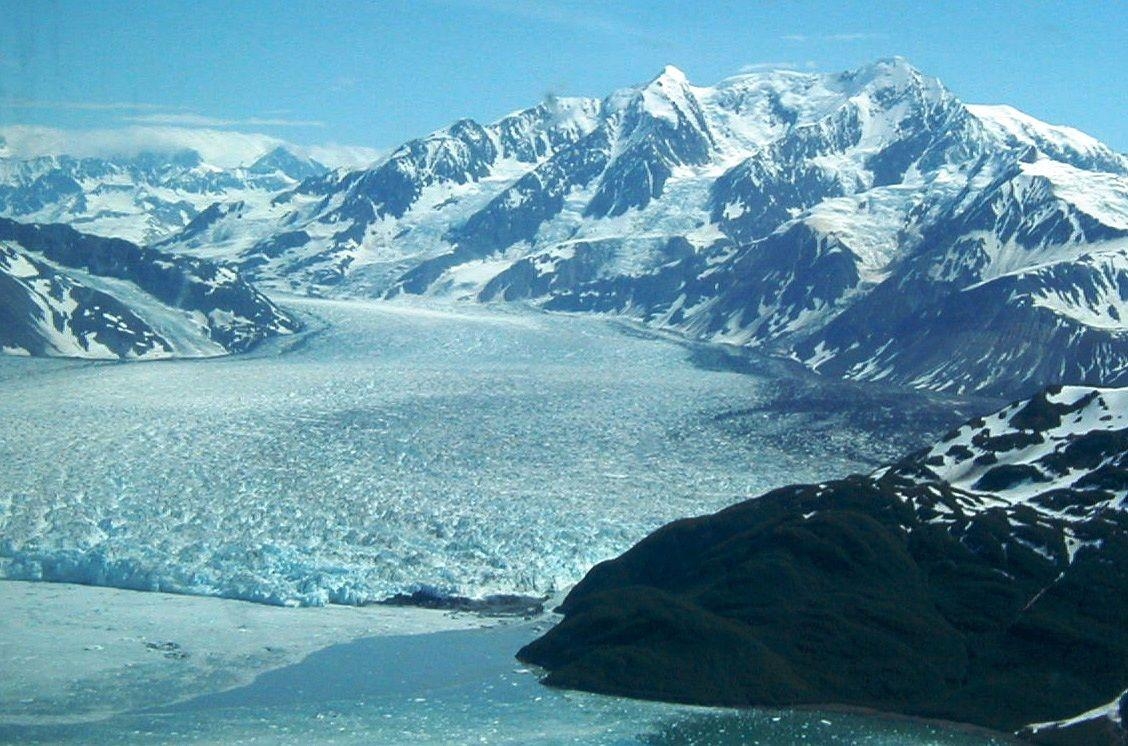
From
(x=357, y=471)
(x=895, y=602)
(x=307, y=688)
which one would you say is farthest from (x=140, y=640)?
(x=357, y=471)

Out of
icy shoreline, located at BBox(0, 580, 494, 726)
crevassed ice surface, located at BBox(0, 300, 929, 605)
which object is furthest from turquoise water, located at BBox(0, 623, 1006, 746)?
crevassed ice surface, located at BBox(0, 300, 929, 605)

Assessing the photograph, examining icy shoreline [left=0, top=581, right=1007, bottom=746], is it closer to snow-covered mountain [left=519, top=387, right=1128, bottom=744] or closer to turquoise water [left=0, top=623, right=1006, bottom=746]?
turquoise water [left=0, top=623, right=1006, bottom=746]

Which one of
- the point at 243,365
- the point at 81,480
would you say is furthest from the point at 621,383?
the point at 81,480

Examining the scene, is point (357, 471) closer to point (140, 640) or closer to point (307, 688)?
point (140, 640)

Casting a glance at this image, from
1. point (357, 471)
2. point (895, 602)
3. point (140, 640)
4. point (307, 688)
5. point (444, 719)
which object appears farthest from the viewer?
point (357, 471)

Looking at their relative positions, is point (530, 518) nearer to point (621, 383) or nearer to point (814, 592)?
point (814, 592)

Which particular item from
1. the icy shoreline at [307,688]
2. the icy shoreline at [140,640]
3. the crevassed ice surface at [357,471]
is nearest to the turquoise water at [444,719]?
the icy shoreline at [307,688]
